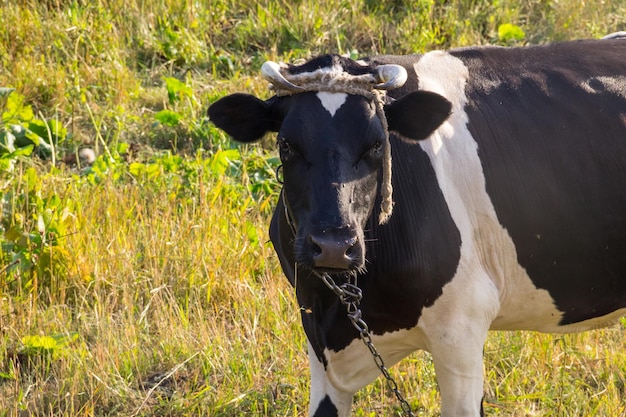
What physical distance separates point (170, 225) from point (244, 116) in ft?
7.20

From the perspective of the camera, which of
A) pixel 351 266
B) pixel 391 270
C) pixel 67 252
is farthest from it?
pixel 67 252

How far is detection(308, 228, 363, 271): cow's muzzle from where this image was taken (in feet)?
11.7

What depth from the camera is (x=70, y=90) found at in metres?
7.83

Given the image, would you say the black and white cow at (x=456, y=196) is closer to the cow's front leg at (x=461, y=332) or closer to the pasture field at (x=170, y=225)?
the cow's front leg at (x=461, y=332)

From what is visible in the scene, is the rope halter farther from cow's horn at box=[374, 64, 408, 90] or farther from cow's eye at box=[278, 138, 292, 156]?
cow's eye at box=[278, 138, 292, 156]

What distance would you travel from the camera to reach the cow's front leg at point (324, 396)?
14.8 ft

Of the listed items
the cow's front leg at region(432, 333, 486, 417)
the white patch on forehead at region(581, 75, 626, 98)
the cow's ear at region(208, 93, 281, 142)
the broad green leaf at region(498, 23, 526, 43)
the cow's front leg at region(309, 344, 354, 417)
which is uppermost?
the cow's ear at region(208, 93, 281, 142)

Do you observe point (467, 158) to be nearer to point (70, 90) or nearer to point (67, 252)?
point (67, 252)

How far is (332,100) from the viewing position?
389 centimetres

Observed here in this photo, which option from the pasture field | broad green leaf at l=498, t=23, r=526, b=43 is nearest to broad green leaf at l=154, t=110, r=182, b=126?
the pasture field

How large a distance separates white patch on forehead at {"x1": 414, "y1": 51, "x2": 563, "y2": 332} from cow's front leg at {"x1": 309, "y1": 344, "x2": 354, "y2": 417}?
0.66 m

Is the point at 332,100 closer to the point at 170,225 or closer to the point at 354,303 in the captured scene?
the point at 354,303


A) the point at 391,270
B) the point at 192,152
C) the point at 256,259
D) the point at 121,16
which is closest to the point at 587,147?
the point at 391,270

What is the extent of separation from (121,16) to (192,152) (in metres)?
1.84
